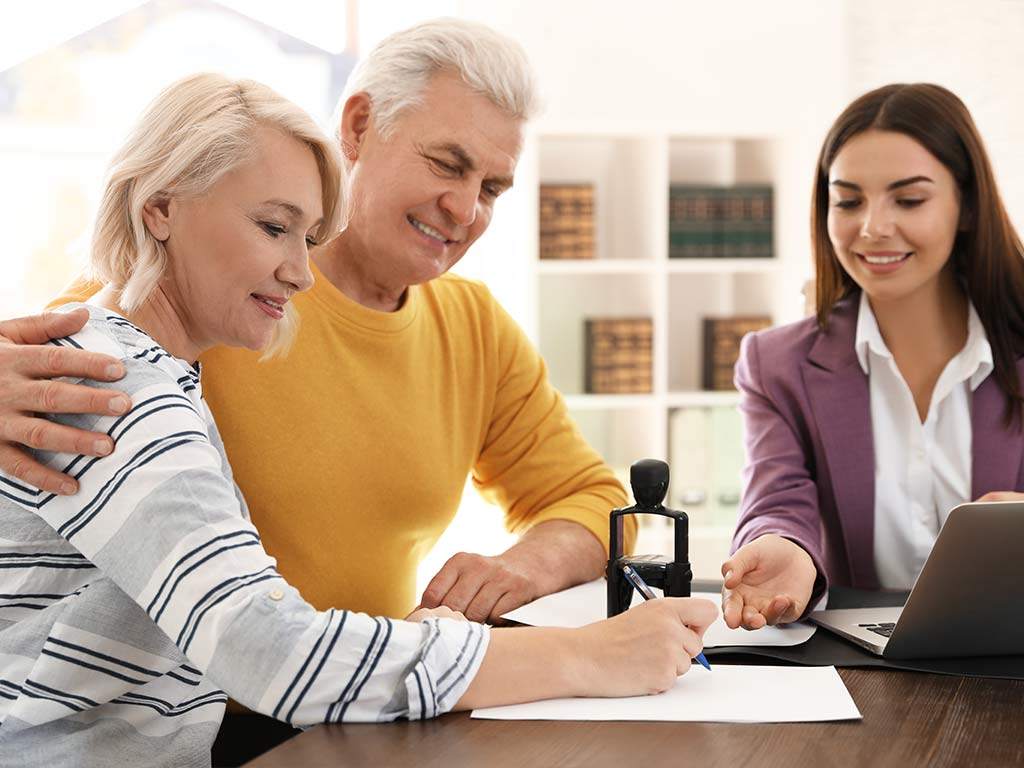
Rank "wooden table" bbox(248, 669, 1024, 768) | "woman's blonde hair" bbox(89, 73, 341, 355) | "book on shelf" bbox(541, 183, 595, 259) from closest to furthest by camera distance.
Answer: "wooden table" bbox(248, 669, 1024, 768) < "woman's blonde hair" bbox(89, 73, 341, 355) < "book on shelf" bbox(541, 183, 595, 259)

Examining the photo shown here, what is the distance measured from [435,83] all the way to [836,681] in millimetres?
1010

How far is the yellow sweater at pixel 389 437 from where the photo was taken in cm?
164

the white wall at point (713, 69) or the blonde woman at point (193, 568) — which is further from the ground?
the white wall at point (713, 69)

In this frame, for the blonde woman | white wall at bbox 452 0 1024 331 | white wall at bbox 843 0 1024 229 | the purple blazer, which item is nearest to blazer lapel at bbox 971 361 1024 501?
the purple blazer

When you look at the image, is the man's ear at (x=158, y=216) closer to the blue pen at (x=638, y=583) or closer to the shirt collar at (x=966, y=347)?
the blue pen at (x=638, y=583)

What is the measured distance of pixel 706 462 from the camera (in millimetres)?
3990

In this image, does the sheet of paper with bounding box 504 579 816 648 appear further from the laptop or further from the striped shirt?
the striped shirt

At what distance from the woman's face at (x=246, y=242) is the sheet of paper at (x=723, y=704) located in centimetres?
54

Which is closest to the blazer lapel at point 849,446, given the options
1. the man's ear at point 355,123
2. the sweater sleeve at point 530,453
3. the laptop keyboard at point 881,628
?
the sweater sleeve at point 530,453

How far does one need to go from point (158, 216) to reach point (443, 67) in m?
0.59

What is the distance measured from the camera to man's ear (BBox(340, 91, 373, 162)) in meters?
1.72

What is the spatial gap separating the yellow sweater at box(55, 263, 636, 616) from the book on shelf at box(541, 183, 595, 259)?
6.65 ft

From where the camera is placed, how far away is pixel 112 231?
1238 millimetres

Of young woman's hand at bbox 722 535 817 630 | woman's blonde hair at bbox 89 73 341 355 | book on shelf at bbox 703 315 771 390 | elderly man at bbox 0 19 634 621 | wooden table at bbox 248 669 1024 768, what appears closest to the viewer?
wooden table at bbox 248 669 1024 768
